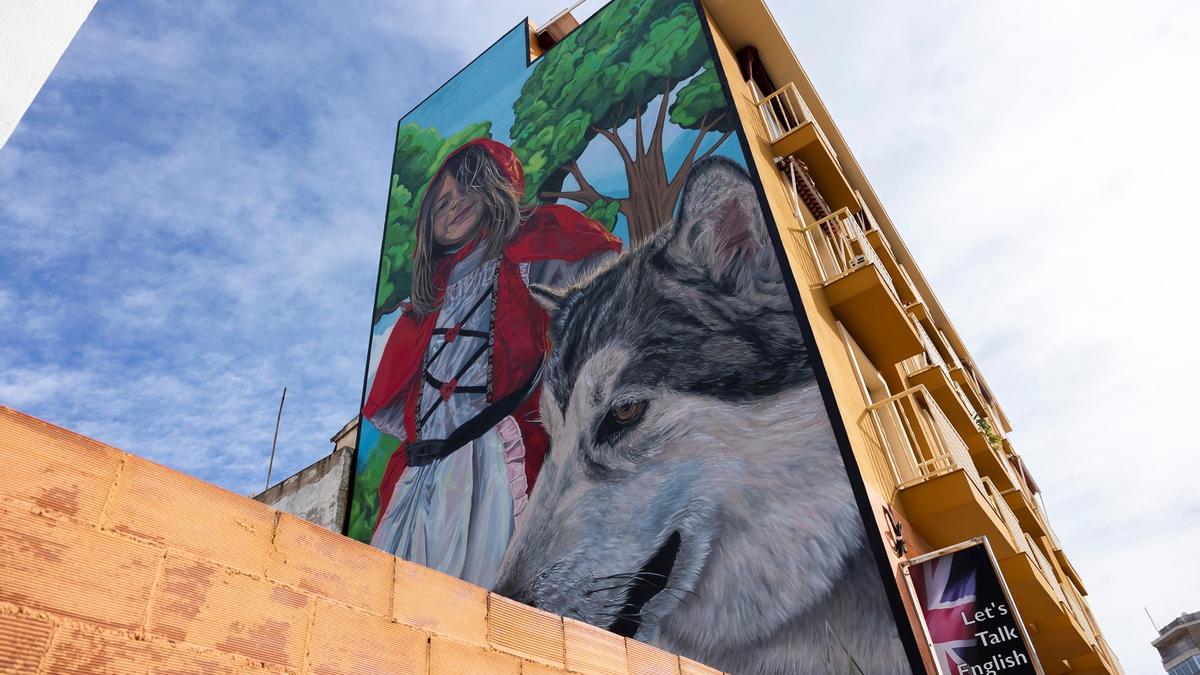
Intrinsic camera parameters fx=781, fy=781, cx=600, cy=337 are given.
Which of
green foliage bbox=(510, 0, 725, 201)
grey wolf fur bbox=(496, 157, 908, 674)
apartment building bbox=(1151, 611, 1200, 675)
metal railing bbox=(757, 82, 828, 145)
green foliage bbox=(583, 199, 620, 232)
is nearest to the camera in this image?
grey wolf fur bbox=(496, 157, 908, 674)

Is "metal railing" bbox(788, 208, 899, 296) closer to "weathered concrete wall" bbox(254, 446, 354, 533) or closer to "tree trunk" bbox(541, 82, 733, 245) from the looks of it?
"tree trunk" bbox(541, 82, 733, 245)

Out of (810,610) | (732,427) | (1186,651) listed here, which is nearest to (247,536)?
(810,610)

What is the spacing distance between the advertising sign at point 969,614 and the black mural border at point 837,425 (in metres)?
0.29

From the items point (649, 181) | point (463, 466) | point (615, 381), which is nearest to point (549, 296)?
point (649, 181)

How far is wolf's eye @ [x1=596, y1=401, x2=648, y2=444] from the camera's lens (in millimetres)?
9953

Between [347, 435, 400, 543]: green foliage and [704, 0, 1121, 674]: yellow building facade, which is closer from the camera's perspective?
[704, 0, 1121, 674]: yellow building facade

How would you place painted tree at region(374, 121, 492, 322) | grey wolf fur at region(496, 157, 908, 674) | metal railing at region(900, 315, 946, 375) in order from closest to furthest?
grey wolf fur at region(496, 157, 908, 674)
metal railing at region(900, 315, 946, 375)
painted tree at region(374, 121, 492, 322)

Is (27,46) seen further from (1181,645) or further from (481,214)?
(1181,645)

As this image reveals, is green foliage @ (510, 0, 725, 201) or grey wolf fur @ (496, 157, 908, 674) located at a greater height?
green foliage @ (510, 0, 725, 201)

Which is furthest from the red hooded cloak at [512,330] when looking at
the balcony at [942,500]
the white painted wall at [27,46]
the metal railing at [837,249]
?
the white painted wall at [27,46]

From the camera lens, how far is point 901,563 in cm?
753

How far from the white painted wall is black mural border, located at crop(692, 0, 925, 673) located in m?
7.21

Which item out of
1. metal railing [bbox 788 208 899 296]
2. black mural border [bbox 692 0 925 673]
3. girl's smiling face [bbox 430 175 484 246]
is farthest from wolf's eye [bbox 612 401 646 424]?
girl's smiling face [bbox 430 175 484 246]

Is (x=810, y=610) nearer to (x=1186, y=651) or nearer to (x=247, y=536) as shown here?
(x=247, y=536)
